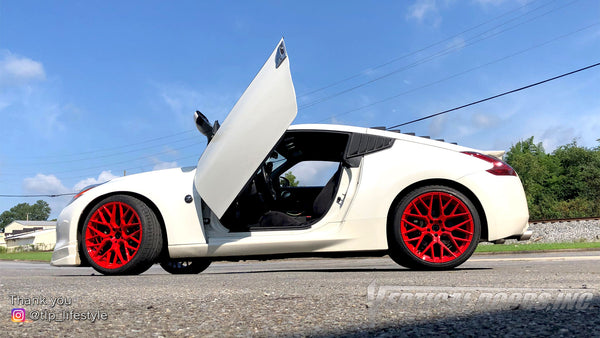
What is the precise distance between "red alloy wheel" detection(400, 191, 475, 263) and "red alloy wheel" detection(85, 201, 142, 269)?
251cm

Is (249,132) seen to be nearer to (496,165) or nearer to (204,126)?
(204,126)

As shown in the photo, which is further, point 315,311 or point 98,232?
point 98,232

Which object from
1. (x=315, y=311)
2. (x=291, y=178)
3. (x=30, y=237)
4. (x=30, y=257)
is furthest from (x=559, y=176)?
(x=30, y=237)

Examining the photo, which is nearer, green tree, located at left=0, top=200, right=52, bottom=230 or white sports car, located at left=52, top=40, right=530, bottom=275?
white sports car, located at left=52, top=40, right=530, bottom=275

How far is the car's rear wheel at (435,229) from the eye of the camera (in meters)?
4.14

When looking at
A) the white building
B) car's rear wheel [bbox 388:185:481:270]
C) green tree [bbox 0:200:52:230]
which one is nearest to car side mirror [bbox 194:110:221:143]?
car's rear wheel [bbox 388:185:481:270]

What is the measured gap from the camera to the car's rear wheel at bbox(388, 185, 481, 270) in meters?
4.14

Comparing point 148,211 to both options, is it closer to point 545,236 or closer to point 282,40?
point 282,40

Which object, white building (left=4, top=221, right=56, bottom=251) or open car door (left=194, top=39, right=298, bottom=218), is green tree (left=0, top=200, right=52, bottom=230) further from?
open car door (left=194, top=39, right=298, bottom=218)

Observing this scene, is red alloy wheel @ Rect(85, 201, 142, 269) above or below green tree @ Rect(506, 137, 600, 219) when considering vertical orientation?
below

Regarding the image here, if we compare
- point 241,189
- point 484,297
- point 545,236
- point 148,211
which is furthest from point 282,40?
point 545,236

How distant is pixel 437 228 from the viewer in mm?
4188

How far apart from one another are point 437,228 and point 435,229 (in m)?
0.02

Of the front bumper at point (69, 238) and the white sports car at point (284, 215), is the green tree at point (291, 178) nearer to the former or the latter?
the white sports car at point (284, 215)
